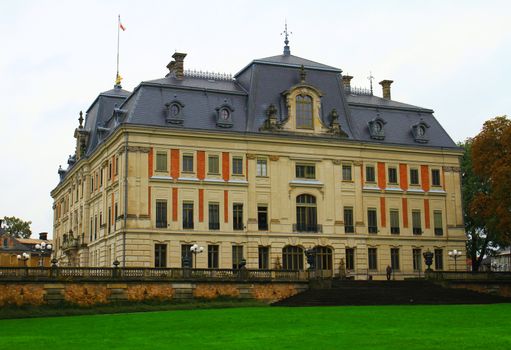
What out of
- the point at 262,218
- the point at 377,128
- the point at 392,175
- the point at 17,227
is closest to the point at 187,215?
the point at 262,218

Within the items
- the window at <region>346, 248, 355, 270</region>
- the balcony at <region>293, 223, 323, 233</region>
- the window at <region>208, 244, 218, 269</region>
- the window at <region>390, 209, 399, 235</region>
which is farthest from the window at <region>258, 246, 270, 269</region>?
the window at <region>390, 209, 399, 235</region>

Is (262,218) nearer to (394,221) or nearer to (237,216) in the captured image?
(237,216)

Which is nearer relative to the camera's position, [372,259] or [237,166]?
[237,166]

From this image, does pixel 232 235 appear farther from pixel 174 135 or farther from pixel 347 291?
pixel 347 291

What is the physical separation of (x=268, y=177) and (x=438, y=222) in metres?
15.8

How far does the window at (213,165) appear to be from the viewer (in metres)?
61.6

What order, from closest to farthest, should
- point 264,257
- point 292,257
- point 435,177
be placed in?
point 264,257, point 292,257, point 435,177

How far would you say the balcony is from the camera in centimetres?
6338

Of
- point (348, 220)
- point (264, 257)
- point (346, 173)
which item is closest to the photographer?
point (264, 257)

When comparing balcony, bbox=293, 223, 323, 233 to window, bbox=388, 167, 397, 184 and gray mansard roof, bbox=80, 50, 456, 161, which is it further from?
window, bbox=388, 167, 397, 184

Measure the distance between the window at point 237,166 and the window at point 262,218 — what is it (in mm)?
3149

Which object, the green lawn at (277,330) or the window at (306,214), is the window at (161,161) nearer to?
the window at (306,214)

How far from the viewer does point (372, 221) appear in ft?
217

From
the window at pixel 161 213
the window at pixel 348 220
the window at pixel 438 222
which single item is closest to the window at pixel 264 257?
the window at pixel 348 220
